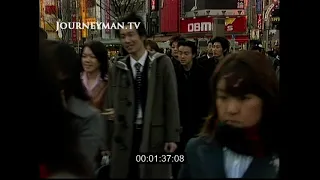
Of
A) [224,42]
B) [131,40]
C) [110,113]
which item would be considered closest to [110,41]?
[131,40]

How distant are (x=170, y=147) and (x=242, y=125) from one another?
0.79 feet

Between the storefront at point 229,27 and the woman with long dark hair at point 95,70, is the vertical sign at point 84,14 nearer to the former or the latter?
the woman with long dark hair at point 95,70

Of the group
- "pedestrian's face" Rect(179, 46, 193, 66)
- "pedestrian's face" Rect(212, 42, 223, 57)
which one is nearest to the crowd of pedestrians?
"pedestrian's face" Rect(212, 42, 223, 57)

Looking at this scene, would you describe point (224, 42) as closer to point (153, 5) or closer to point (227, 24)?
point (227, 24)

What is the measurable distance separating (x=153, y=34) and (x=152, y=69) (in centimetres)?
12

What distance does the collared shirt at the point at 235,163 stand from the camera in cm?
87

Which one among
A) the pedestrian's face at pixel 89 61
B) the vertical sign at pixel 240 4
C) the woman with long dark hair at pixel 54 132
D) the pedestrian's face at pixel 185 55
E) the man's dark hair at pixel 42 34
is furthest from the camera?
the pedestrian's face at pixel 185 55

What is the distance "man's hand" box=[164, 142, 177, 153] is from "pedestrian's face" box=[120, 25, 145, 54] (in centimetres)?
22

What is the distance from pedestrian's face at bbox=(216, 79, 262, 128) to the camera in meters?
0.85

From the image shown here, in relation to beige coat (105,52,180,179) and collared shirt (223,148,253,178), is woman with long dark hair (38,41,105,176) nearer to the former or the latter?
beige coat (105,52,180,179)
